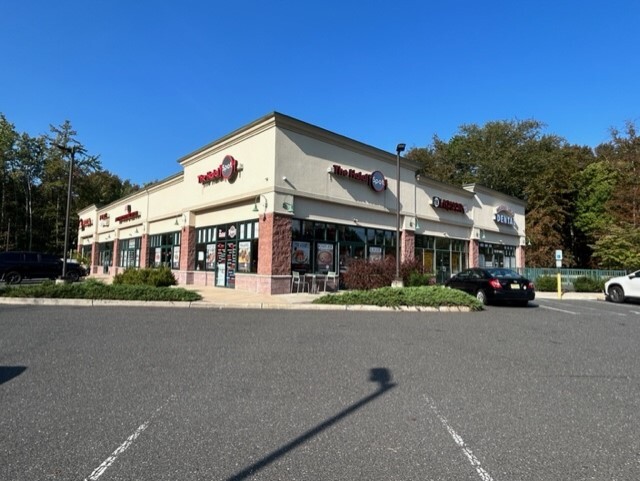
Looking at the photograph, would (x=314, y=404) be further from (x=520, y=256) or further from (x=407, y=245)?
(x=520, y=256)

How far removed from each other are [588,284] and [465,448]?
26448 mm

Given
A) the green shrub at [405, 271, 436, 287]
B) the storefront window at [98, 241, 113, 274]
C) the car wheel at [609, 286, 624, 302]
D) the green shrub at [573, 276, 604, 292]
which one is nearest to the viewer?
the car wheel at [609, 286, 624, 302]

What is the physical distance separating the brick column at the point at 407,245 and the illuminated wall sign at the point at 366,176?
3.37m

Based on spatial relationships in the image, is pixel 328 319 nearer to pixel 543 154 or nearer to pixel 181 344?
pixel 181 344

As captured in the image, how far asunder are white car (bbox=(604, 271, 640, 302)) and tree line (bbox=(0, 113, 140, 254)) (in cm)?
5341

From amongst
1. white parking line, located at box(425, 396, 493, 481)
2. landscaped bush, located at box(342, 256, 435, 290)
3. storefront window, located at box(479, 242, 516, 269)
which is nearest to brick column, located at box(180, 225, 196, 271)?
landscaped bush, located at box(342, 256, 435, 290)

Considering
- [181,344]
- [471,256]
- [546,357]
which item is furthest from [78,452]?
[471,256]

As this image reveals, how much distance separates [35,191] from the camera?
51.4 meters

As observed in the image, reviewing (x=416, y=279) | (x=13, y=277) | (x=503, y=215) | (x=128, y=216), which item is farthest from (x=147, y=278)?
(x=503, y=215)

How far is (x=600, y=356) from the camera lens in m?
7.33

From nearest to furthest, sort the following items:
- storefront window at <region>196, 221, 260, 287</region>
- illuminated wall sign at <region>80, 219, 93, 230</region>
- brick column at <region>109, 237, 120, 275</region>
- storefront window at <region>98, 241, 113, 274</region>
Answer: storefront window at <region>196, 221, 260, 287</region> < brick column at <region>109, 237, 120, 275</region> < storefront window at <region>98, 241, 113, 274</region> < illuminated wall sign at <region>80, 219, 93, 230</region>

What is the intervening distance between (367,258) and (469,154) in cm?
3107

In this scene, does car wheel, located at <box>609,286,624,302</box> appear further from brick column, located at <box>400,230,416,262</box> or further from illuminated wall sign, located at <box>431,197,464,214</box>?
illuminated wall sign, located at <box>431,197,464,214</box>

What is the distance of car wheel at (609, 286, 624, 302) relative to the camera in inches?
747
